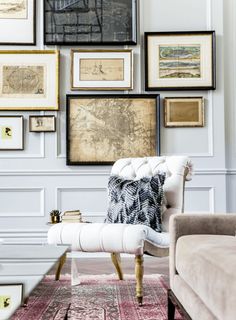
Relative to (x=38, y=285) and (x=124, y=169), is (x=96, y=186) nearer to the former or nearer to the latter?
(x=124, y=169)

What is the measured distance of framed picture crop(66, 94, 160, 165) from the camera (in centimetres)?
379

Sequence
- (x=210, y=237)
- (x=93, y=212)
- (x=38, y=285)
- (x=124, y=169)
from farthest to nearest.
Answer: (x=93, y=212) → (x=124, y=169) → (x=210, y=237) → (x=38, y=285)

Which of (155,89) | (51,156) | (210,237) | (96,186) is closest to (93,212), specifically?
(96,186)

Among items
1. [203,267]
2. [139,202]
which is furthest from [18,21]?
[203,267]

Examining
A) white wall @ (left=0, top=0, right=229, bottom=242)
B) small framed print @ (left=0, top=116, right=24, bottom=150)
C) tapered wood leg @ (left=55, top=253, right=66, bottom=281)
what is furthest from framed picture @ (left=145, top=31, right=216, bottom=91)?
tapered wood leg @ (left=55, top=253, right=66, bottom=281)

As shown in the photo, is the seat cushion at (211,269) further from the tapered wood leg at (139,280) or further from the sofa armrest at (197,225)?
the tapered wood leg at (139,280)

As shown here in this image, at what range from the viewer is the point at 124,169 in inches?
119

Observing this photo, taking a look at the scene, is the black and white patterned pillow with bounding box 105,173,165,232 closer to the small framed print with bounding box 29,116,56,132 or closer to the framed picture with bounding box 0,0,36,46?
the small framed print with bounding box 29,116,56,132

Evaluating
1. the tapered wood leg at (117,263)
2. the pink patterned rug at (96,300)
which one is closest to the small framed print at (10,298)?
the pink patterned rug at (96,300)

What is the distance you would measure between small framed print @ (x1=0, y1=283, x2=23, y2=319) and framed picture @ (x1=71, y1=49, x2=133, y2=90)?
9.58 feet

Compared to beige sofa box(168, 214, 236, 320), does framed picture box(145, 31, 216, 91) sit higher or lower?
higher

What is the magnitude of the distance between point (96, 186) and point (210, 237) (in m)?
2.14

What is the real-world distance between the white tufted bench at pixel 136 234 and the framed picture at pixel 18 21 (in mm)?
1804

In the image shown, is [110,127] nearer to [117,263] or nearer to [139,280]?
[117,263]
